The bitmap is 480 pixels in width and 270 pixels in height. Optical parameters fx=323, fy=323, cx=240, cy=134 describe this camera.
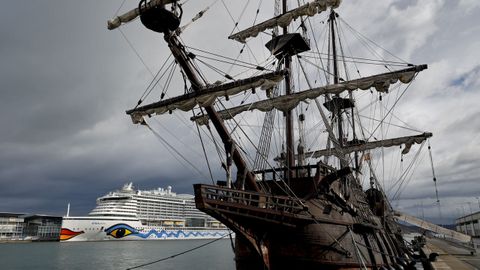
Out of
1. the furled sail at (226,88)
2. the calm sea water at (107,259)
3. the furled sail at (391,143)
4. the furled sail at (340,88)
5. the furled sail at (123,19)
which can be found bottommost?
the calm sea water at (107,259)

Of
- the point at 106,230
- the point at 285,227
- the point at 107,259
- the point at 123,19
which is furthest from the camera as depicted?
the point at 106,230

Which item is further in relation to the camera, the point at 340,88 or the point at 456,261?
the point at 456,261

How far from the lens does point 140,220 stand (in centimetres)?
7869

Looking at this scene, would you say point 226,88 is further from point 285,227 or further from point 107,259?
point 107,259

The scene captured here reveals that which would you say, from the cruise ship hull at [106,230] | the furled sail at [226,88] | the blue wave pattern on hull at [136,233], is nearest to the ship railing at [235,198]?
the furled sail at [226,88]

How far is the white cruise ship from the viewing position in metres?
69.3

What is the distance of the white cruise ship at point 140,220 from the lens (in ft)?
227

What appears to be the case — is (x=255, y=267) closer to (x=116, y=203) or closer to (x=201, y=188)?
(x=201, y=188)

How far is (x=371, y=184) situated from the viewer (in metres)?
31.3

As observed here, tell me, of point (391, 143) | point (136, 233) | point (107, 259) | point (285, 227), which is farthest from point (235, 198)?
point (136, 233)

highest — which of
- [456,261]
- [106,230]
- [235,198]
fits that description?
[235,198]

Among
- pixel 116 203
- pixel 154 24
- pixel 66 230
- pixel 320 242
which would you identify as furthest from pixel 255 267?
pixel 116 203

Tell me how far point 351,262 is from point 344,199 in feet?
9.01

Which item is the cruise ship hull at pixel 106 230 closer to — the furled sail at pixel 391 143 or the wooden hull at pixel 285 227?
the furled sail at pixel 391 143
